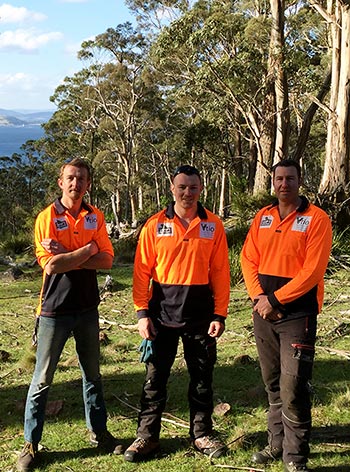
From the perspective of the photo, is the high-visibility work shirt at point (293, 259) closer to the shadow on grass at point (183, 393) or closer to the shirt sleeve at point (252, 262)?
the shirt sleeve at point (252, 262)

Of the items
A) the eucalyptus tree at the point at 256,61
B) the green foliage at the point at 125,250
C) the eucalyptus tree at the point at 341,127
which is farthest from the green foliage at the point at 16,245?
the eucalyptus tree at the point at 341,127

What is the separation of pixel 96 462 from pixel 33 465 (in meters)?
0.40

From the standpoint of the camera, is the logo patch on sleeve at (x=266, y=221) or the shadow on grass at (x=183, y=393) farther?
the shadow on grass at (x=183, y=393)

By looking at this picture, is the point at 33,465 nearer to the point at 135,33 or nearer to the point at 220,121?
the point at 220,121

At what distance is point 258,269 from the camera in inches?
140

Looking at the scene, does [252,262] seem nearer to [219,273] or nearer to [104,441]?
[219,273]

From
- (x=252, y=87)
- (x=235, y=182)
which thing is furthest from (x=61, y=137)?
(x=235, y=182)

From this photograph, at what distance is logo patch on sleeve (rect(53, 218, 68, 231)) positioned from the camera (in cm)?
358

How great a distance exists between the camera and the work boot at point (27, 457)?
11.6ft

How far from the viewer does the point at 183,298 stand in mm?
3576

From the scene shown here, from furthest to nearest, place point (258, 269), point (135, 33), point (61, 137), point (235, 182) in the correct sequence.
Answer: point (61, 137)
point (135, 33)
point (235, 182)
point (258, 269)

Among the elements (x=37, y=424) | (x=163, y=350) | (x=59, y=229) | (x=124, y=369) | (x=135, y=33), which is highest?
(x=135, y=33)

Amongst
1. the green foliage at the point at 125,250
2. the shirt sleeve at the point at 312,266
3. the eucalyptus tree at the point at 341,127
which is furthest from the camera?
the green foliage at the point at 125,250

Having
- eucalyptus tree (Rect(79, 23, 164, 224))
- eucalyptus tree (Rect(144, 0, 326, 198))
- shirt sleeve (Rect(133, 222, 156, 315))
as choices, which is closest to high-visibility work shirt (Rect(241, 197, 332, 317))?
shirt sleeve (Rect(133, 222, 156, 315))
